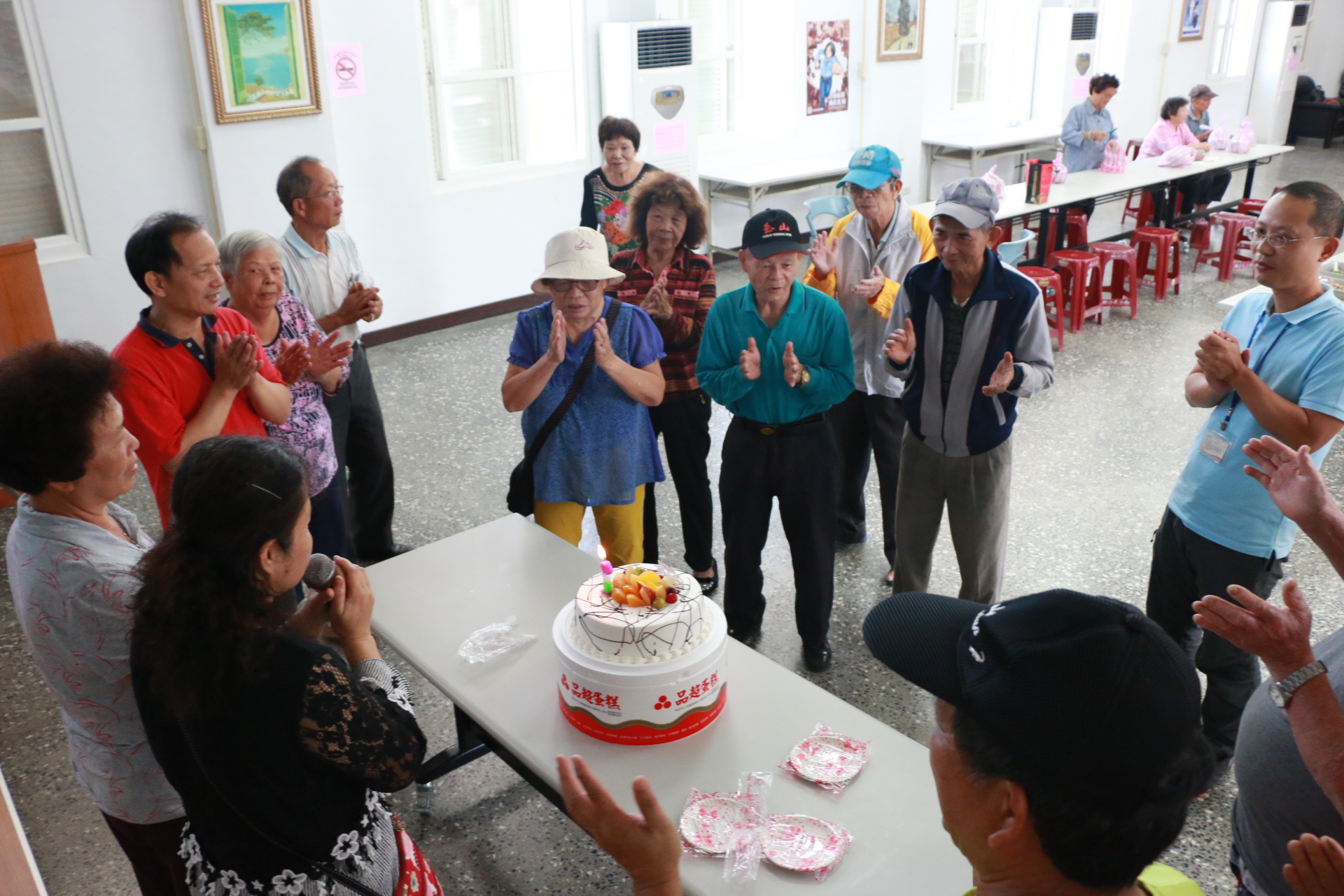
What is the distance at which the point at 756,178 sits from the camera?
783 cm

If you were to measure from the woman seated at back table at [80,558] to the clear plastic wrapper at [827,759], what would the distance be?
119cm

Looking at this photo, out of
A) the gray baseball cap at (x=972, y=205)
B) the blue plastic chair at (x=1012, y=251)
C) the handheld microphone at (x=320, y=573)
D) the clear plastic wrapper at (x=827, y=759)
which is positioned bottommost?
the clear plastic wrapper at (x=827, y=759)

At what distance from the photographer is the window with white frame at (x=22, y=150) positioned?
16.2ft

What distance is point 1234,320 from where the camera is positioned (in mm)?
2645

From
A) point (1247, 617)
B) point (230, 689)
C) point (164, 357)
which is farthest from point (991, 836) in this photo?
point (164, 357)

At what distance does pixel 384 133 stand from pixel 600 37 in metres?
1.79

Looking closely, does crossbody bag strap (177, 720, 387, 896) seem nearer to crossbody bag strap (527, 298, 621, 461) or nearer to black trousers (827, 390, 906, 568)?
crossbody bag strap (527, 298, 621, 461)

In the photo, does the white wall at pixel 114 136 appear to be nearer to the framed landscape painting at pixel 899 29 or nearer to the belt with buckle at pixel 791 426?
the belt with buckle at pixel 791 426

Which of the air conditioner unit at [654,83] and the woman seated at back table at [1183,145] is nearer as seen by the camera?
the air conditioner unit at [654,83]

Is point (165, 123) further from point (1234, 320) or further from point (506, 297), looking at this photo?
Result: point (1234, 320)

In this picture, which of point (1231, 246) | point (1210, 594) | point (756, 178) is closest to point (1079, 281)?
point (1231, 246)

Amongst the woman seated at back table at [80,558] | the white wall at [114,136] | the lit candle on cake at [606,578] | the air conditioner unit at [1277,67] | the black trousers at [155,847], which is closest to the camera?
the woman seated at back table at [80,558]

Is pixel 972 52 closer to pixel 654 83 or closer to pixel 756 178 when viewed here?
pixel 756 178

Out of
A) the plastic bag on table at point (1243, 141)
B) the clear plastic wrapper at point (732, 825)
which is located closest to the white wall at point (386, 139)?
the plastic bag on table at point (1243, 141)
